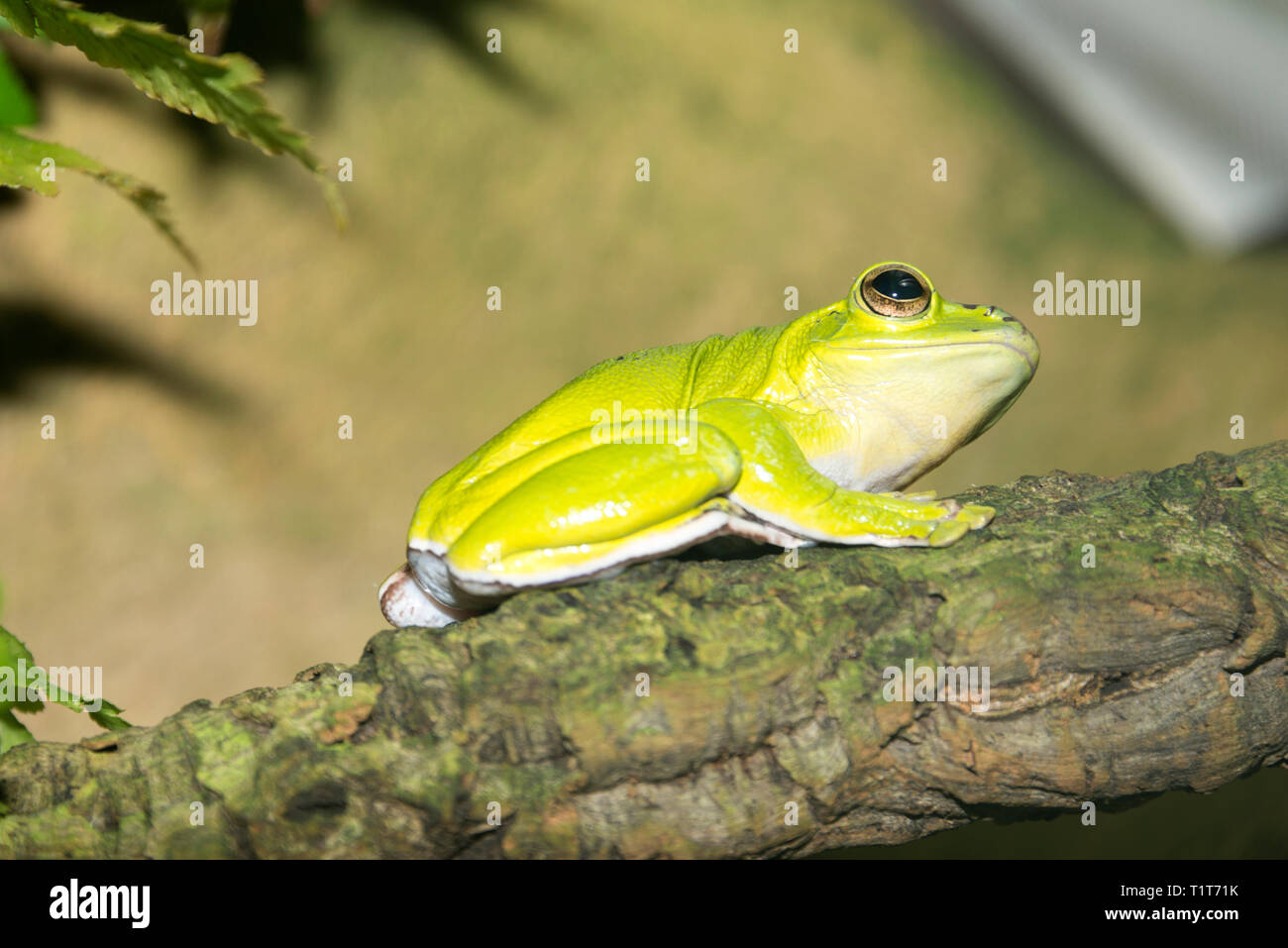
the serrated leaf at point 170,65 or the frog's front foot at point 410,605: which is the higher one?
the serrated leaf at point 170,65

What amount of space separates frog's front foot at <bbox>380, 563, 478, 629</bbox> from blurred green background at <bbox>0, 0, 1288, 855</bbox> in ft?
8.27

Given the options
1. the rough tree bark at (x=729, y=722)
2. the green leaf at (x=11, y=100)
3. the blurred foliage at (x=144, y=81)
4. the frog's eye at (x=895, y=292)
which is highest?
the green leaf at (x=11, y=100)

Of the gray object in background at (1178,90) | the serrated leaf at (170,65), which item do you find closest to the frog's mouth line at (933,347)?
the serrated leaf at (170,65)

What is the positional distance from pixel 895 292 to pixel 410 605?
1560 millimetres

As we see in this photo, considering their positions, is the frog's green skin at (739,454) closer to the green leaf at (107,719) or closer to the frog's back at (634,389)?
the frog's back at (634,389)

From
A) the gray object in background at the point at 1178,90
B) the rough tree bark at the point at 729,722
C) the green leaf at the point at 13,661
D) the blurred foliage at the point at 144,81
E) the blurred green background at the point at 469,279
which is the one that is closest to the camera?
the rough tree bark at the point at 729,722

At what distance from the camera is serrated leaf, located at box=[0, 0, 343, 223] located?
6.59 ft

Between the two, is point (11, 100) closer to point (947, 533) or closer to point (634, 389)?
point (634, 389)

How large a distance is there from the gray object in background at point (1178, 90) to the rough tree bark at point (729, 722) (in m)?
4.03

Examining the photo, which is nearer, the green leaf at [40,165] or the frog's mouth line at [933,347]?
the green leaf at [40,165]

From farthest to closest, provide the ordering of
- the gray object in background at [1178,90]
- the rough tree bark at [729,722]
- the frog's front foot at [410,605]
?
the gray object in background at [1178,90]
the frog's front foot at [410,605]
the rough tree bark at [729,722]

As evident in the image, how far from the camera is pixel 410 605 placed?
2.63 m

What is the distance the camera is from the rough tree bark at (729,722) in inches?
75.3

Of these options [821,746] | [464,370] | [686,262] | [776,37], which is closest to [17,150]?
[821,746]
